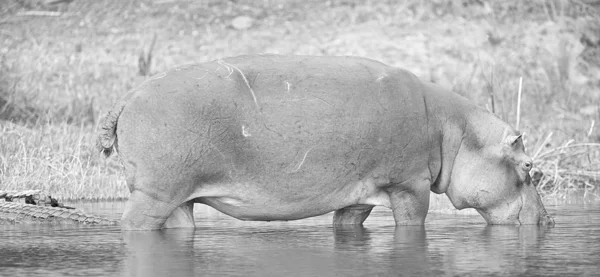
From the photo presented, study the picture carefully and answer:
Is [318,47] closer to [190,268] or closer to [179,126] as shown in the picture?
[179,126]

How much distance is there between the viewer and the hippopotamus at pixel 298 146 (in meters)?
7.66

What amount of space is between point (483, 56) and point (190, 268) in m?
13.0

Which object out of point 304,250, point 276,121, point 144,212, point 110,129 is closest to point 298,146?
point 276,121

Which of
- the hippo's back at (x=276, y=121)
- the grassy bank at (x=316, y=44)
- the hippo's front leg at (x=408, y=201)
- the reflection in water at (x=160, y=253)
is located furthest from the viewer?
the grassy bank at (x=316, y=44)

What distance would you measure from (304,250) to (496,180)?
8.71 ft

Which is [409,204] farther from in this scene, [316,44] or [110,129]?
[316,44]

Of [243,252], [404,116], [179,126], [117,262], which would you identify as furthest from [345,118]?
[117,262]

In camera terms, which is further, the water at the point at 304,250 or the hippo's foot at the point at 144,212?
the hippo's foot at the point at 144,212

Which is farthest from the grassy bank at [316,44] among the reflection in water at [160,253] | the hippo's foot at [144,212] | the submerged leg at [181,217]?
the reflection in water at [160,253]

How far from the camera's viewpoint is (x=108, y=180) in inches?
458

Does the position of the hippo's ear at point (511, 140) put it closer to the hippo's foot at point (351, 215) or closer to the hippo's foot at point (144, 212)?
the hippo's foot at point (351, 215)

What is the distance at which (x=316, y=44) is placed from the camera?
1853 cm

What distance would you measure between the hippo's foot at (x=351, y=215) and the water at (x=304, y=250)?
3.4 inches

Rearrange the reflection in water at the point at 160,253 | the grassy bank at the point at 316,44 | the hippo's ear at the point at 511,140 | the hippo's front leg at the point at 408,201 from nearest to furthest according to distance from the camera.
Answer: the reflection in water at the point at 160,253, the hippo's front leg at the point at 408,201, the hippo's ear at the point at 511,140, the grassy bank at the point at 316,44
